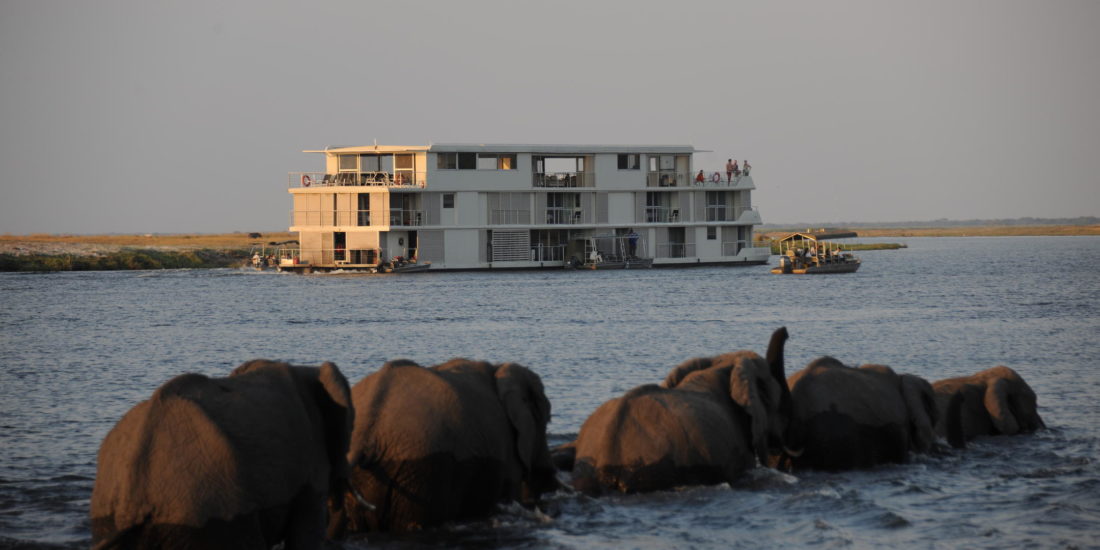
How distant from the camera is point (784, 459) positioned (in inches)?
698

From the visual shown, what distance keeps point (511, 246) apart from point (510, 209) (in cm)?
260

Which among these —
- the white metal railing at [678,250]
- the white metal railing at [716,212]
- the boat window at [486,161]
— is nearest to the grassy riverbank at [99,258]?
the boat window at [486,161]

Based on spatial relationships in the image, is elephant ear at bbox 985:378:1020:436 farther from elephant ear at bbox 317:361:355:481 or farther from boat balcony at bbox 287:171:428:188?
boat balcony at bbox 287:171:428:188

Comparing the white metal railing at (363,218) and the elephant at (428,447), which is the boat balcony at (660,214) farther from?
the elephant at (428,447)

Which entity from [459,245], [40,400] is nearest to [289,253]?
[459,245]

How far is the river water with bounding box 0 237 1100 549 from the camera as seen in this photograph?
50.2 ft

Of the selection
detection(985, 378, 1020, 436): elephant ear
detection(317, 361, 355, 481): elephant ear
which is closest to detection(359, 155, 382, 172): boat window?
detection(985, 378, 1020, 436): elephant ear

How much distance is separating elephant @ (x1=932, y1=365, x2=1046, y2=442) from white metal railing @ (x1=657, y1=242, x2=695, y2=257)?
69069mm

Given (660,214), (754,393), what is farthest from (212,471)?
(660,214)

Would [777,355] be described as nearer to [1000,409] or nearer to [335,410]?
[1000,409]

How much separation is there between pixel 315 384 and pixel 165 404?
1.71 meters

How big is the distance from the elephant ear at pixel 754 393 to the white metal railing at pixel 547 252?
69617 millimetres

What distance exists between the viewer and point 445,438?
13.8 metres

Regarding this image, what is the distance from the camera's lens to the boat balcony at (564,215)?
86125 millimetres
